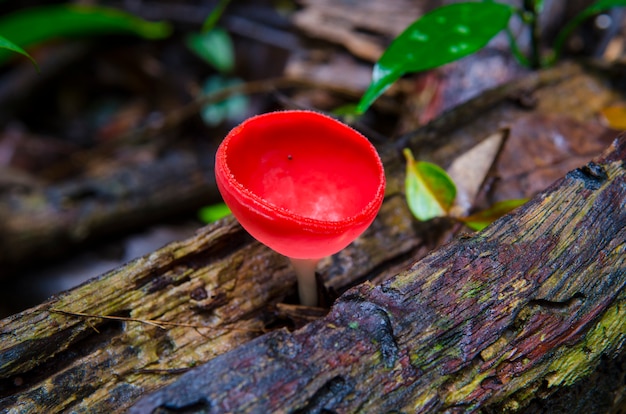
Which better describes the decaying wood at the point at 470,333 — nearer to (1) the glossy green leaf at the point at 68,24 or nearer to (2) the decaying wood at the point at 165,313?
(2) the decaying wood at the point at 165,313

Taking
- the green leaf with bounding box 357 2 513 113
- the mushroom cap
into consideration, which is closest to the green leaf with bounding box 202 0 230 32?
the green leaf with bounding box 357 2 513 113

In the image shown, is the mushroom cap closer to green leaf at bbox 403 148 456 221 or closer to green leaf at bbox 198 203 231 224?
green leaf at bbox 403 148 456 221

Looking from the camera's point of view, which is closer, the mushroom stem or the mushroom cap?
the mushroom cap

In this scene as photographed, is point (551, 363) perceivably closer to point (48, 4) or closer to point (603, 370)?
point (603, 370)

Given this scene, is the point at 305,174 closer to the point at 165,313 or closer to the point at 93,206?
the point at 165,313

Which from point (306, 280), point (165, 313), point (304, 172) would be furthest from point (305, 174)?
point (165, 313)

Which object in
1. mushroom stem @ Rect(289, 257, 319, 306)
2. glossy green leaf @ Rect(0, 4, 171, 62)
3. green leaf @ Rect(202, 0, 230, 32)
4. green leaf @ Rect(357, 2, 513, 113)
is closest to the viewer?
mushroom stem @ Rect(289, 257, 319, 306)
